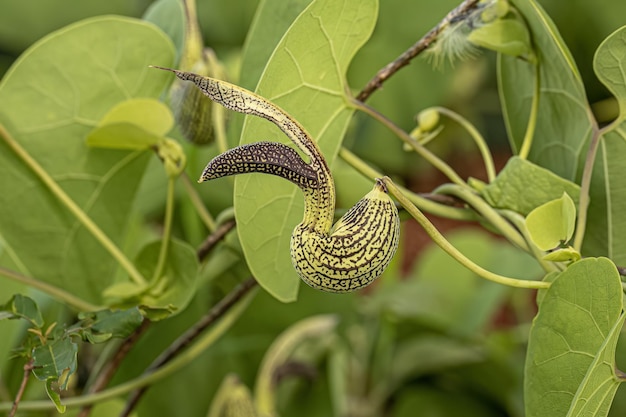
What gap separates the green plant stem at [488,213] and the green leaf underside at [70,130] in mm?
133

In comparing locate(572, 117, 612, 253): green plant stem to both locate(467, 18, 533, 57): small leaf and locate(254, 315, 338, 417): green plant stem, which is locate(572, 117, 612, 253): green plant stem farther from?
locate(254, 315, 338, 417): green plant stem

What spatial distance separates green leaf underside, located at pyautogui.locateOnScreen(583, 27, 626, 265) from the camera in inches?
11.9

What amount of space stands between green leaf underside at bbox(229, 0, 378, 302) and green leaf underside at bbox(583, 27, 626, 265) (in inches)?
3.5

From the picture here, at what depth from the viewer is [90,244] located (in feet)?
1.24

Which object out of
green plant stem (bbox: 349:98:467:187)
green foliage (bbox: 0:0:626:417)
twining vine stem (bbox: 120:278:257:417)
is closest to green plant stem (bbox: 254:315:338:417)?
green foliage (bbox: 0:0:626:417)

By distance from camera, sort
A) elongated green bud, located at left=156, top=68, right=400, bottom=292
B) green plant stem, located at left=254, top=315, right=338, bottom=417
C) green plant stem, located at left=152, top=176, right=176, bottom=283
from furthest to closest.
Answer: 1. green plant stem, located at left=254, top=315, right=338, bottom=417
2. green plant stem, located at left=152, top=176, right=176, bottom=283
3. elongated green bud, located at left=156, top=68, right=400, bottom=292

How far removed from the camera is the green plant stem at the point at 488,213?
0.97 feet

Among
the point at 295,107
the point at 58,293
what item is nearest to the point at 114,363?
the point at 58,293

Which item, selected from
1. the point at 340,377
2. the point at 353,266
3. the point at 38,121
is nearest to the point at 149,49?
the point at 38,121

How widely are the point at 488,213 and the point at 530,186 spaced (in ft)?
0.06

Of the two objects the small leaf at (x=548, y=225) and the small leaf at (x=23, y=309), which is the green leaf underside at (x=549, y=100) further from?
the small leaf at (x=23, y=309)

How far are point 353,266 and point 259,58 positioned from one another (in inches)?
4.6

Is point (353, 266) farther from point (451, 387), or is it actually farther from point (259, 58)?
point (451, 387)

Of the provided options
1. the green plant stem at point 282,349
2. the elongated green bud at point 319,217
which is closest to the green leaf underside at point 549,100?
the elongated green bud at point 319,217
